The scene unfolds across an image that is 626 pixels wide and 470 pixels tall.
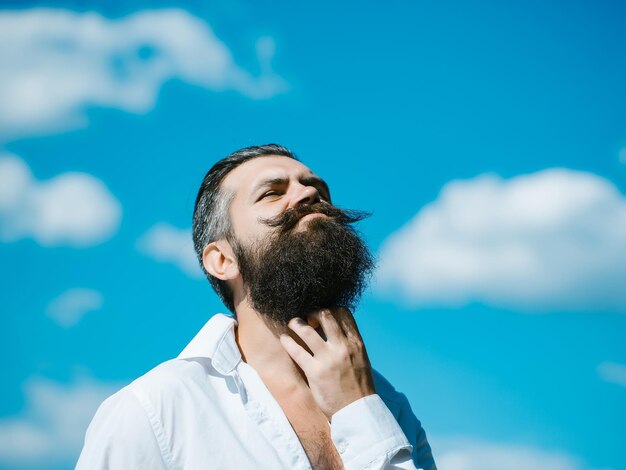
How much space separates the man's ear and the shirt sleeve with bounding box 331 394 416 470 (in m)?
1.43

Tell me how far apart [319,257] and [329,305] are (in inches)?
13.0

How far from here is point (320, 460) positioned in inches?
153

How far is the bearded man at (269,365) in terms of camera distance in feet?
11.8

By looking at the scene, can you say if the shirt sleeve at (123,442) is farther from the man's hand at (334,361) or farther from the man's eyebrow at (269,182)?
the man's eyebrow at (269,182)

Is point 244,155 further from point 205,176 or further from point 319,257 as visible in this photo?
point 319,257

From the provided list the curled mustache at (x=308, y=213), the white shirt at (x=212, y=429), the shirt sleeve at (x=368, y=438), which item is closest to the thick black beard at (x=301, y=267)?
the curled mustache at (x=308, y=213)

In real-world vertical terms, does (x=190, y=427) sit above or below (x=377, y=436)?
above

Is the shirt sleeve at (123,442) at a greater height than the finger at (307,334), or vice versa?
the finger at (307,334)

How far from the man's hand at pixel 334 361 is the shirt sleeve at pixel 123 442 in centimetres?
94

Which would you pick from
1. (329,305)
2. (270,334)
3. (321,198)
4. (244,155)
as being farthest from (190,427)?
(244,155)

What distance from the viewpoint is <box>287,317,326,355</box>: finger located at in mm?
4016

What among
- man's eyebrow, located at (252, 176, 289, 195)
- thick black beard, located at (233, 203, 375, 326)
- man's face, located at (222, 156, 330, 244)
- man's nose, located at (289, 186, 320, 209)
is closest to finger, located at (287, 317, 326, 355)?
thick black beard, located at (233, 203, 375, 326)

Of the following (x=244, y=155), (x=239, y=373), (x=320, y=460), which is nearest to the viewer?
(x=320, y=460)

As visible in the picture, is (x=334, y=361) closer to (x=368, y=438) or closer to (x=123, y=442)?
(x=368, y=438)
